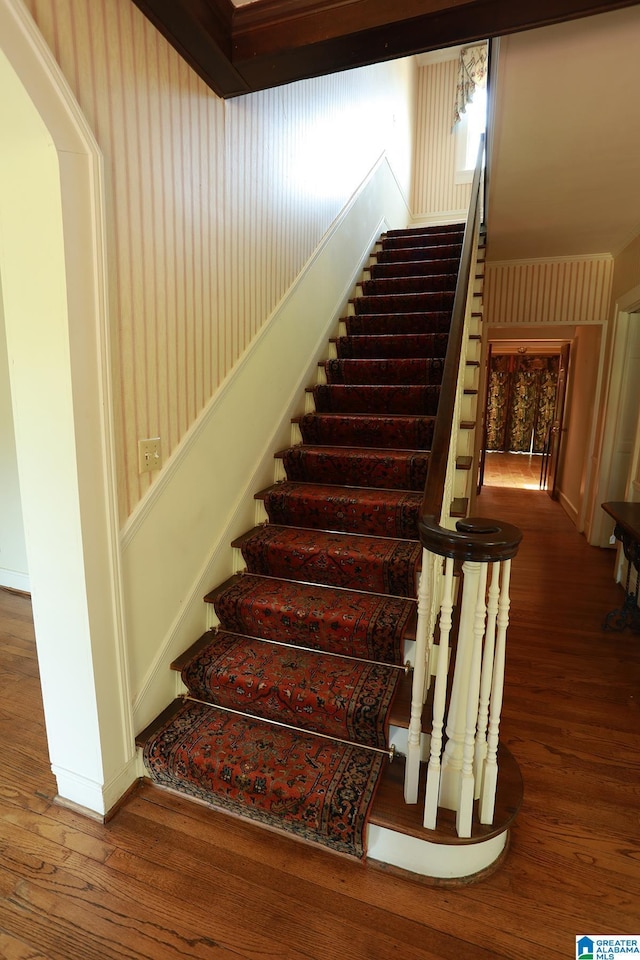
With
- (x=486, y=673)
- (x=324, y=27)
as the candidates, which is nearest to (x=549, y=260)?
(x=324, y=27)

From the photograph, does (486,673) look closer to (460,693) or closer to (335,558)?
(460,693)

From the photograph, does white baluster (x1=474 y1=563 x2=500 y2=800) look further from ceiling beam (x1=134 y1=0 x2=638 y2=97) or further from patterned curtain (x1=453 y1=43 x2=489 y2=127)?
patterned curtain (x1=453 y1=43 x2=489 y2=127)

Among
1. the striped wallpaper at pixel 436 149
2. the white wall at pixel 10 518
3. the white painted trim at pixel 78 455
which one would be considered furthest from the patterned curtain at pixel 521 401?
the white painted trim at pixel 78 455

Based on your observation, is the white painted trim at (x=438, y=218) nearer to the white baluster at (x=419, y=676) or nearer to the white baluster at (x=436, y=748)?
the white baluster at (x=419, y=676)

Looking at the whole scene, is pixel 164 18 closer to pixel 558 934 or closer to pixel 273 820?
pixel 273 820

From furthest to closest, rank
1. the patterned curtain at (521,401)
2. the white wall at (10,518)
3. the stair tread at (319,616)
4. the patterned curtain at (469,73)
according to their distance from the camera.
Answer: the patterned curtain at (521,401), the patterned curtain at (469,73), the white wall at (10,518), the stair tread at (319,616)

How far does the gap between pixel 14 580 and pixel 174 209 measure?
282cm

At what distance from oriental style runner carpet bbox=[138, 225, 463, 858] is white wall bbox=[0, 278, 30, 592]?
1875 millimetres

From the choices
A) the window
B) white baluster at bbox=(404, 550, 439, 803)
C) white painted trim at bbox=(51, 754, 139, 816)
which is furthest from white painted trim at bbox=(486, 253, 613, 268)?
white painted trim at bbox=(51, 754, 139, 816)

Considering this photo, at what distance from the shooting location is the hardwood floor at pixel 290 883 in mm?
1278

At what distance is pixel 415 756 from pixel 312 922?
1.63 ft

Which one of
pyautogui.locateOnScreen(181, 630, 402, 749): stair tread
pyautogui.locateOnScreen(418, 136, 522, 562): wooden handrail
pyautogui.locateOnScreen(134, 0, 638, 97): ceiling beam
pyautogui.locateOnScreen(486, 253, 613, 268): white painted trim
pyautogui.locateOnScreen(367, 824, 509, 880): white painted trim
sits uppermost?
pyautogui.locateOnScreen(486, 253, 613, 268): white painted trim

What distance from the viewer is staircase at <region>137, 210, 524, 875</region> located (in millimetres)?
1536

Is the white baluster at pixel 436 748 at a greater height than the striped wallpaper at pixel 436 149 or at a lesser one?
lesser
